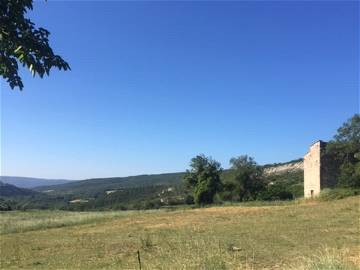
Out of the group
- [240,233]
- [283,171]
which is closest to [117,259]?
[240,233]

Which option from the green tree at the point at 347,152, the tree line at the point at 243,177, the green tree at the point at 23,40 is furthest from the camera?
the tree line at the point at 243,177

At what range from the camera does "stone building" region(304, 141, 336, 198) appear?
50.5 meters

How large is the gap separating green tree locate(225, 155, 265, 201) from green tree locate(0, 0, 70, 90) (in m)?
73.0

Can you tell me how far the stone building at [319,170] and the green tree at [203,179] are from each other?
19980 millimetres

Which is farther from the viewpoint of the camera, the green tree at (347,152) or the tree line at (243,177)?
the tree line at (243,177)

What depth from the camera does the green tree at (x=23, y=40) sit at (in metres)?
3.90

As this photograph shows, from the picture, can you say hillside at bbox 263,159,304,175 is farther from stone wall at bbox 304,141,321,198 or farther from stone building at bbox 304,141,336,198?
stone building at bbox 304,141,336,198

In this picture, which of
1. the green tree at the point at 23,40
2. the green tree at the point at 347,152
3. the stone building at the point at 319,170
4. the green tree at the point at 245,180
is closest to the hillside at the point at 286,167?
the green tree at the point at 245,180

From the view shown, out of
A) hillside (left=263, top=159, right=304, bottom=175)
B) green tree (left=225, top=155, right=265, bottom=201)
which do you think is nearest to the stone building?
green tree (left=225, top=155, right=265, bottom=201)

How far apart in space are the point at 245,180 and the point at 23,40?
7395 centimetres

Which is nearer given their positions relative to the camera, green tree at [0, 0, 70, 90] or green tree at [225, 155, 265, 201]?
green tree at [0, 0, 70, 90]

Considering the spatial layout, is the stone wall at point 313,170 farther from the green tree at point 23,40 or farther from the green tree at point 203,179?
the green tree at point 23,40

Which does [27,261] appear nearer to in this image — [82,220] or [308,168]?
[82,220]

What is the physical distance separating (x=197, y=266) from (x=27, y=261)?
10.2m
